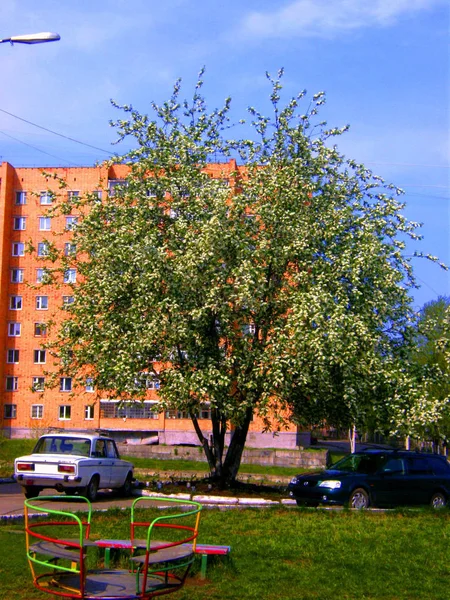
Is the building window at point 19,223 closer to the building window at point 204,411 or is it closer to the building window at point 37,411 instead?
the building window at point 37,411

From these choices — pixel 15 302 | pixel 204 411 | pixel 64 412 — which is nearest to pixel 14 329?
pixel 15 302

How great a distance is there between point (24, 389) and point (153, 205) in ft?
135

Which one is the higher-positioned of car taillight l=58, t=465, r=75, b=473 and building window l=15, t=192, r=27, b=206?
building window l=15, t=192, r=27, b=206

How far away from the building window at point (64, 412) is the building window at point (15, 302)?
27.1ft

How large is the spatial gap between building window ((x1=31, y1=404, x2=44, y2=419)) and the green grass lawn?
47.3 meters

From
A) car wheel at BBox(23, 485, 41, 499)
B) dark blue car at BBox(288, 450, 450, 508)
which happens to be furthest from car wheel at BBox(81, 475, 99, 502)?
dark blue car at BBox(288, 450, 450, 508)

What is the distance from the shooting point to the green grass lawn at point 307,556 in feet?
28.7

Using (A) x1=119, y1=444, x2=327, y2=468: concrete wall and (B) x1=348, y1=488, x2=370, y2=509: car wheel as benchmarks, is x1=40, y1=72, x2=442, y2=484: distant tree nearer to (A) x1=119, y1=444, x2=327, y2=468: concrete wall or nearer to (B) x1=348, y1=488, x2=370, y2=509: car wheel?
(B) x1=348, y1=488, x2=370, y2=509: car wheel

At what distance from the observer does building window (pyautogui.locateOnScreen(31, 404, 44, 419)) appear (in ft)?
200

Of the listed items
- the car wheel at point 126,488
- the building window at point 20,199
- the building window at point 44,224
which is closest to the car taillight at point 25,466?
the car wheel at point 126,488

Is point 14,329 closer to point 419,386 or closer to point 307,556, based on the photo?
point 419,386

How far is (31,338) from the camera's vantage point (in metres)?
61.8

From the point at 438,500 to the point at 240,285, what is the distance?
7.27 meters

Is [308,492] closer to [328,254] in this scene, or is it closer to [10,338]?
[328,254]
